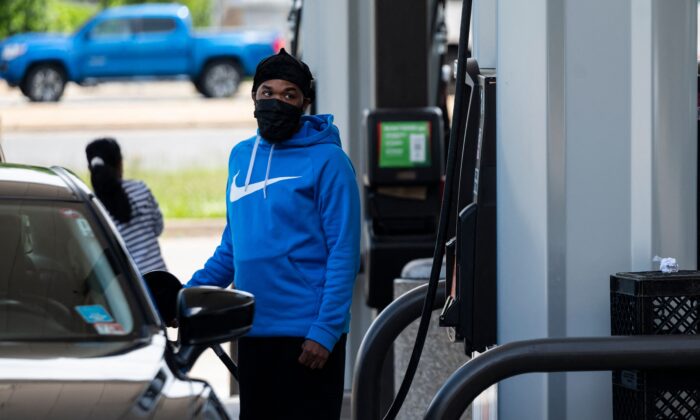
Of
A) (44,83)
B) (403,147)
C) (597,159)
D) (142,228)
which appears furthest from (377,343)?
(44,83)

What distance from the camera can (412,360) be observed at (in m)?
3.87

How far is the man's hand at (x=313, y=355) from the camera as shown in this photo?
4.27 meters

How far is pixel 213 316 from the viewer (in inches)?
147

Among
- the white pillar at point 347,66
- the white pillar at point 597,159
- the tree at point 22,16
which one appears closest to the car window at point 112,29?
the tree at point 22,16

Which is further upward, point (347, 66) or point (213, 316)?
point (347, 66)

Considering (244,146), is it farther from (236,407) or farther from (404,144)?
(236,407)

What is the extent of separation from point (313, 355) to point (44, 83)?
24008 millimetres

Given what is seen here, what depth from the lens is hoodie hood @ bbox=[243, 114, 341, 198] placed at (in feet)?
14.5

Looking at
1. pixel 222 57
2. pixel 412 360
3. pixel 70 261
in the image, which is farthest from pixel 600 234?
pixel 222 57

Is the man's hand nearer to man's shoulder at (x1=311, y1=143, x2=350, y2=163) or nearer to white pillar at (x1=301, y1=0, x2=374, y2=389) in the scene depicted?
man's shoulder at (x1=311, y1=143, x2=350, y2=163)

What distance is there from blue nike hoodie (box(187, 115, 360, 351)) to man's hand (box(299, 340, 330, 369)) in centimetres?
3

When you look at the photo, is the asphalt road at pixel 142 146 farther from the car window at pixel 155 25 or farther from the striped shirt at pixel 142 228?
the striped shirt at pixel 142 228

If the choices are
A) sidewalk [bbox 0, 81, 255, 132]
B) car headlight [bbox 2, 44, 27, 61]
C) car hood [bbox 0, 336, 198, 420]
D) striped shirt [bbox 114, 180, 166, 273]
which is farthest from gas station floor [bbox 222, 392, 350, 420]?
car headlight [bbox 2, 44, 27, 61]

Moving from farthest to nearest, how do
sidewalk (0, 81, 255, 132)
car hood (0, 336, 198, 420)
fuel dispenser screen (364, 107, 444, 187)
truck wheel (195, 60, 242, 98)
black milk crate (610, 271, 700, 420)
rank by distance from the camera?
truck wheel (195, 60, 242, 98)
sidewalk (0, 81, 255, 132)
fuel dispenser screen (364, 107, 444, 187)
black milk crate (610, 271, 700, 420)
car hood (0, 336, 198, 420)
